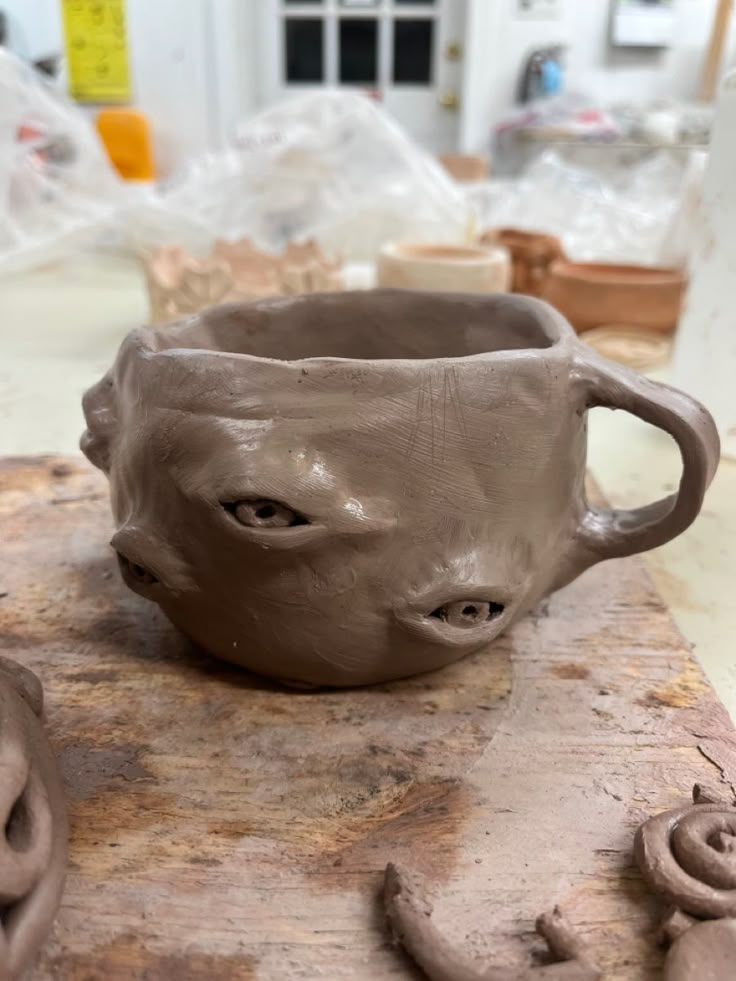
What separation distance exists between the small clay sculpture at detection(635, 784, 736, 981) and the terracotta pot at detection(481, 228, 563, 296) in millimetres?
1302

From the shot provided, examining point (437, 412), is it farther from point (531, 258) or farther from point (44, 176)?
point (44, 176)

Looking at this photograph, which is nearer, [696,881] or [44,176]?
[696,881]

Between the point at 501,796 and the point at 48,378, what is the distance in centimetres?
114

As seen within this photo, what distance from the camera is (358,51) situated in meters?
2.76

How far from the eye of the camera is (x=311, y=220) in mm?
1946

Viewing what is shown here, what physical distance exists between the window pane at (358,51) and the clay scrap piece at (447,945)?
277cm

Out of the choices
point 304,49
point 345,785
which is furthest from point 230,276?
point 304,49

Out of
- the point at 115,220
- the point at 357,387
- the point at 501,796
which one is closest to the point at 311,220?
the point at 115,220

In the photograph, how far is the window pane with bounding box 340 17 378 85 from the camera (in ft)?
8.93

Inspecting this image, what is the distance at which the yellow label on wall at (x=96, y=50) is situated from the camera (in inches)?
98.7

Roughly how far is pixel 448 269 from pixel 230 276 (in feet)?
1.13

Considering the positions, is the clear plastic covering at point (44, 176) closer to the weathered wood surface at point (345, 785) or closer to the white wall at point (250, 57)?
the white wall at point (250, 57)

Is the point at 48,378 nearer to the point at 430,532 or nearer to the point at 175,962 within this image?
the point at 430,532

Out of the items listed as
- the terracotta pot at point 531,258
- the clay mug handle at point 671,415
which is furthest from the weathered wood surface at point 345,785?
the terracotta pot at point 531,258
